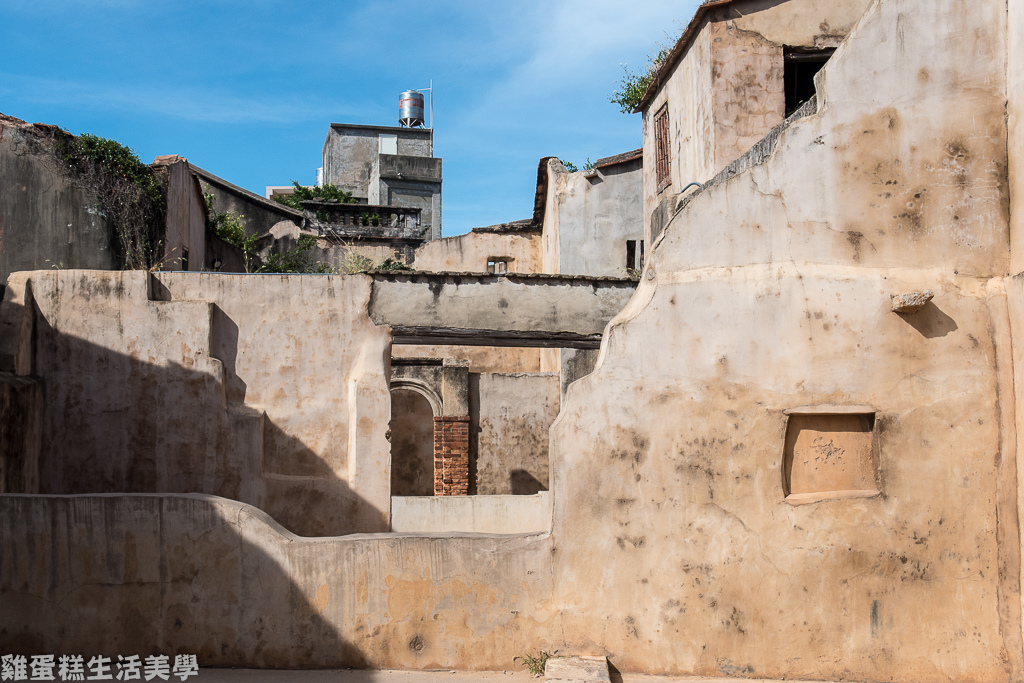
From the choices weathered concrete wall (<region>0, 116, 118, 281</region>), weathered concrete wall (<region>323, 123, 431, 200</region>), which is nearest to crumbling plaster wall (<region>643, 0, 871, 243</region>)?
weathered concrete wall (<region>0, 116, 118, 281</region>)

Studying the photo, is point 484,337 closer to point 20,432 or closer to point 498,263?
point 20,432

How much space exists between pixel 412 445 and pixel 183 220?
22.5ft

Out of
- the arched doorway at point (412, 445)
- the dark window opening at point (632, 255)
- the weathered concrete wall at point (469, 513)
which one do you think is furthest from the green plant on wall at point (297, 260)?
the weathered concrete wall at point (469, 513)

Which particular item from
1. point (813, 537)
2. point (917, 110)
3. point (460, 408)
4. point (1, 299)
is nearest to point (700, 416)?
point (813, 537)

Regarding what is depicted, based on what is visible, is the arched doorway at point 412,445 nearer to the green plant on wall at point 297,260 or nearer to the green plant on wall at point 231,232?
the green plant on wall at point 297,260

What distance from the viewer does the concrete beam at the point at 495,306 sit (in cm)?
945

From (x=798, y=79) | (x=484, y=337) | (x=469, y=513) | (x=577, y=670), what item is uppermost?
(x=798, y=79)

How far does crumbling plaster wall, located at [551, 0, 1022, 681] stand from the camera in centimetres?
616

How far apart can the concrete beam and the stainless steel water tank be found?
2997cm

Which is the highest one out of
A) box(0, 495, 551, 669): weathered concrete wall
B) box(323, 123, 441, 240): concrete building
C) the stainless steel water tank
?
the stainless steel water tank

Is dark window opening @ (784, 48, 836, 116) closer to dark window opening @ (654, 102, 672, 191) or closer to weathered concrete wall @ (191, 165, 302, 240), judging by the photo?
dark window opening @ (654, 102, 672, 191)

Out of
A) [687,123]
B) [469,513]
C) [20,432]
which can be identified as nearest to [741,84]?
[687,123]

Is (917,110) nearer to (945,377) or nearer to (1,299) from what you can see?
(945,377)

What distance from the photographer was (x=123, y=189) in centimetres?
1196
